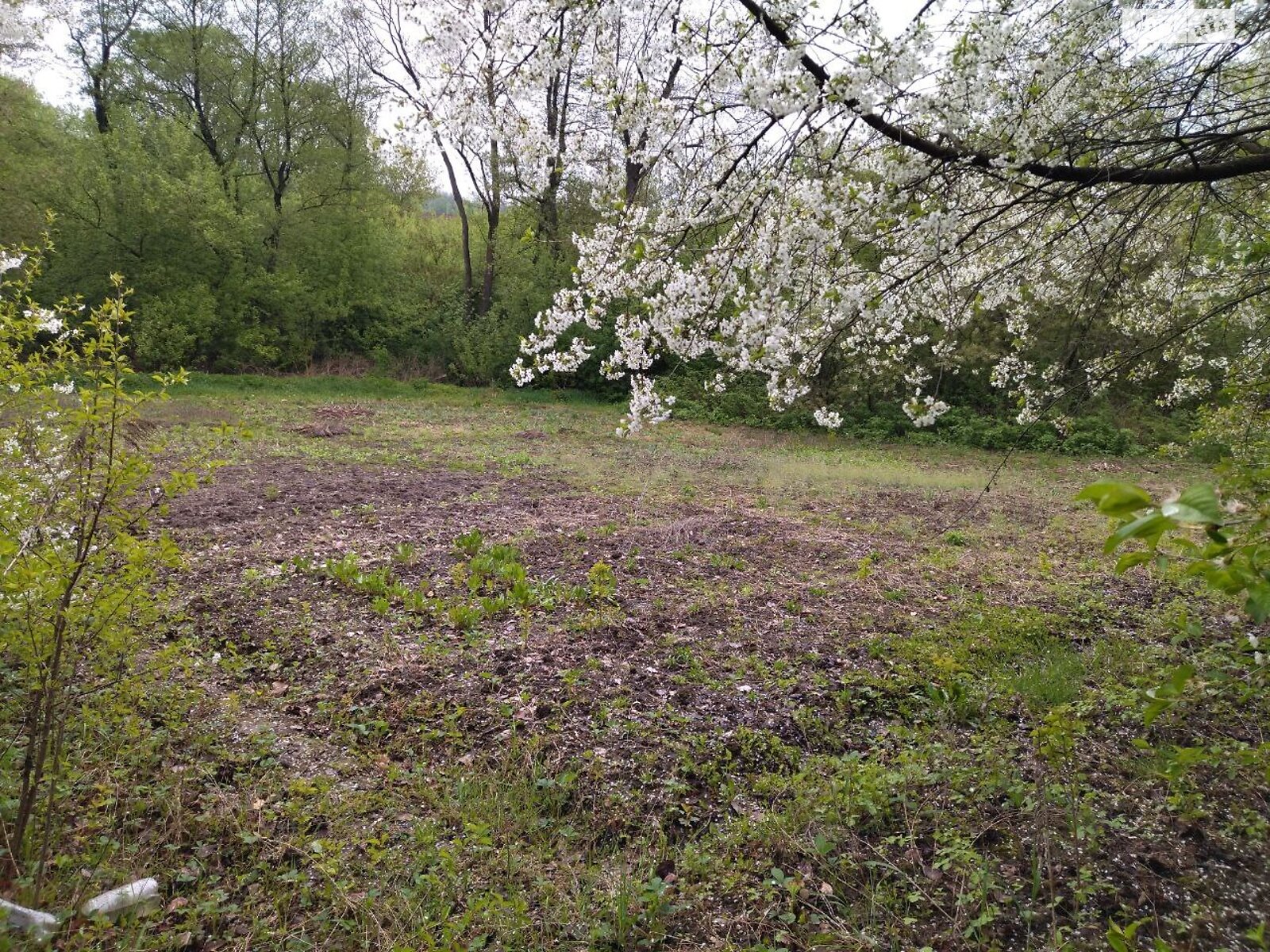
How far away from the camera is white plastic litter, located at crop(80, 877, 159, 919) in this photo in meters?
2.39

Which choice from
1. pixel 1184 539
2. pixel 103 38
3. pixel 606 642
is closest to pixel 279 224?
pixel 103 38

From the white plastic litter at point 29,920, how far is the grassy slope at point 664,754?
0.14 meters

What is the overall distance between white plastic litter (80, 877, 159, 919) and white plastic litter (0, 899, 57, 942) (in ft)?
0.47

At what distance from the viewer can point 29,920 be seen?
7.29 feet

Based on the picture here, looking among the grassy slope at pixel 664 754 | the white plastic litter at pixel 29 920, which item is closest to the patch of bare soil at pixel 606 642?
the grassy slope at pixel 664 754

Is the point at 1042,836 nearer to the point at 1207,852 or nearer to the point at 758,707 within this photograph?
the point at 1207,852

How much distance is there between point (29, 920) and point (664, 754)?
2.52m

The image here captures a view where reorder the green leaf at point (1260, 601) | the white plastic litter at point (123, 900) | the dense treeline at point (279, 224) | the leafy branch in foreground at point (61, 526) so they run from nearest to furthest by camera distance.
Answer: the green leaf at point (1260, 601)
the white plastic litter at point (123, 900)
the leafy branch in foreground at point (61, 526)
the dense treeline at point (279, 224)

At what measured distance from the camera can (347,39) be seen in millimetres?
21203

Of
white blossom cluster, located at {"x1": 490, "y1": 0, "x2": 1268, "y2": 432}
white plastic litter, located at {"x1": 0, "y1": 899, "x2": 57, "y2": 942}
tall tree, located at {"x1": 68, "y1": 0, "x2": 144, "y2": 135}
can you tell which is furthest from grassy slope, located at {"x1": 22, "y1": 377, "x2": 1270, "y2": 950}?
tall tree, located at {"x1": 68, "y1": 0, "x2": 144, "y2": 135}

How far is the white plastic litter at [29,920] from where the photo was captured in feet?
7.14

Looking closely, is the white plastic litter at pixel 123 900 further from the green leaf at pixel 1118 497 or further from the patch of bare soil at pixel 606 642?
the green leaf at pixel 1118 497

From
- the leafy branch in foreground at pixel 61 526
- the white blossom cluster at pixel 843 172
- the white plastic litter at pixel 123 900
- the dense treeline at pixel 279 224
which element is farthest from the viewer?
the dense treeline at pixel 279 224

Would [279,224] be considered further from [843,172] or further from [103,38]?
[843,172]
